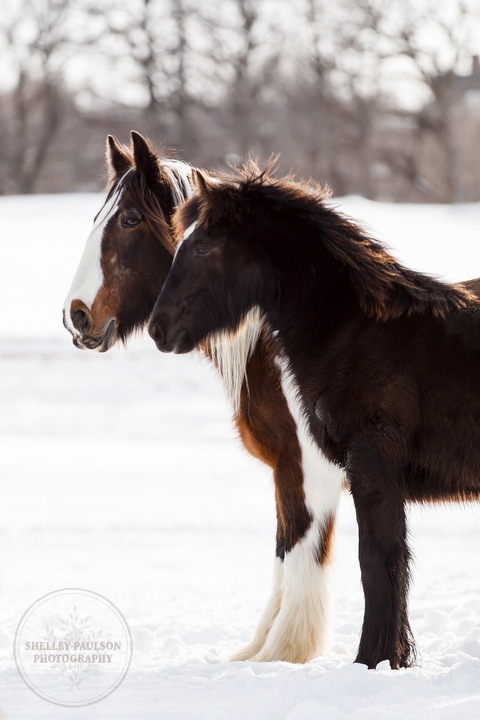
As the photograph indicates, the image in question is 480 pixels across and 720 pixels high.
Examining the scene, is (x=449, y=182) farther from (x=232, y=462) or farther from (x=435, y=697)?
(x=435, y=697)

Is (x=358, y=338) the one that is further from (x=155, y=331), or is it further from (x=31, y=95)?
(x=31, y=95)

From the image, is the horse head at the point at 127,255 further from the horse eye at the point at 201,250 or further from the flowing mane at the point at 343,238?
the horse eye at the point at 201,250

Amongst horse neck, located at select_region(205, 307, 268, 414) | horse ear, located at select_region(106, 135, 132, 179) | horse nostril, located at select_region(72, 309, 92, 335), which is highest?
horse ear, located at select_region(106, 135, 132, 179)

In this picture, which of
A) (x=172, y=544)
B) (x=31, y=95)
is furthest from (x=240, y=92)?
(x=172, y=544)

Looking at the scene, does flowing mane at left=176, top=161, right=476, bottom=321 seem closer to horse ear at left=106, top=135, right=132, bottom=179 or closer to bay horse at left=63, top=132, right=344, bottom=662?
bay horse at left=63, top=132, right=344, bottom=662

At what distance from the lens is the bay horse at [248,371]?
13.7 feet

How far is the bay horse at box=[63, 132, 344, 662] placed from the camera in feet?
13.7

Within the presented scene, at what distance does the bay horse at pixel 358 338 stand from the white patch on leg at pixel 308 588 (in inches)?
20.7

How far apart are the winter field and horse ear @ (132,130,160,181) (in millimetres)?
891

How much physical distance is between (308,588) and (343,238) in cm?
152

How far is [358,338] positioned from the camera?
3.63 metres

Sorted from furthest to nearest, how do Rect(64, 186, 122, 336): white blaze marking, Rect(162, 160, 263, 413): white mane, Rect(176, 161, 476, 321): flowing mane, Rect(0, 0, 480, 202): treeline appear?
Rect(0, 0, 480, 202): treeline
Rect(64, 186, 122, 336): white blaze marking
Rect(162, 160, 263, 413): white mane
Rect(176, 161, 476, 321): flowing mane

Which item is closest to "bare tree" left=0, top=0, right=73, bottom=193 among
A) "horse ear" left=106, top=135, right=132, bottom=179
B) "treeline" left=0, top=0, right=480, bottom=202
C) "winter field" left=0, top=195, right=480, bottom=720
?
"treeline" left=0, top=0, right=480, bottom=202

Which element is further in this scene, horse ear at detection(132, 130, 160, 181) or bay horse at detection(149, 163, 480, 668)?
horse ear at detection(132, 130, 160, 181)
